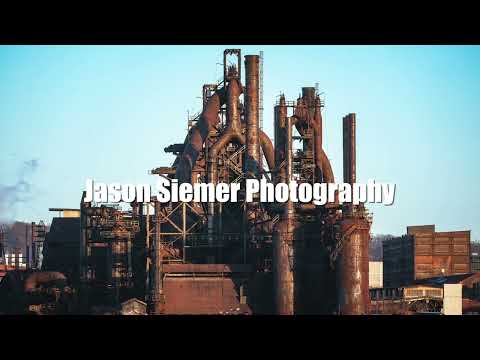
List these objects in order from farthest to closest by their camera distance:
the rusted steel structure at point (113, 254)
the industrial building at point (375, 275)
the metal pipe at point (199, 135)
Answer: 1. the industrial building at point (375, 275)
2. the metal pipe at point (199, 135)
3. the rusted steel structure at point (113, 254)

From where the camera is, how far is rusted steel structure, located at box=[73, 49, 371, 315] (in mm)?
62438

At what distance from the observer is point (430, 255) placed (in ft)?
263

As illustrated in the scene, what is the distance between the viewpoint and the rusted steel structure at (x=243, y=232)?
205 ft

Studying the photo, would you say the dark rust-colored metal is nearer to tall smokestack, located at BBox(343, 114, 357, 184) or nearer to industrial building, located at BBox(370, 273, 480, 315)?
industrial building, located at BBox(370, 273, 480, 315)

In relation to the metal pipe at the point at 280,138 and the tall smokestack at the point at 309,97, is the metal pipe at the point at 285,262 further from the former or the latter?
the tall smokestack at the point at 309,97

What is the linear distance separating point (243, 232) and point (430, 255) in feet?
62.0

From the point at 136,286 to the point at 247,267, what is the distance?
7.50 metres

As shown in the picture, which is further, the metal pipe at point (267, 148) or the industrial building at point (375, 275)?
the industrial building at point (375, 275)

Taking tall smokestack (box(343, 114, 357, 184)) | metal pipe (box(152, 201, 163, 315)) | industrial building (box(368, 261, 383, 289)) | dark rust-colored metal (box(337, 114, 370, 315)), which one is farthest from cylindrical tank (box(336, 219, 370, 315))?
industrial building (box(368, 261, 383, 289))

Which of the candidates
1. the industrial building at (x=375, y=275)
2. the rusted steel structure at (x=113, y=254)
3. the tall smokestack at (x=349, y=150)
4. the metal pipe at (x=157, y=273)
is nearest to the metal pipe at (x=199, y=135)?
the rusted steel structure at (x=113, y=254)

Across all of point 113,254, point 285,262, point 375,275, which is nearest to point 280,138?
point 285,262

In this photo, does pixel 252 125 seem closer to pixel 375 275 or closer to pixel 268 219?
pixel 268 219

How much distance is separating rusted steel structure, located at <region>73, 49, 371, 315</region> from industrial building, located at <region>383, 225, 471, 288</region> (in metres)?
13.3

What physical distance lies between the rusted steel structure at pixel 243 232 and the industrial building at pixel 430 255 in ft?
43.8
